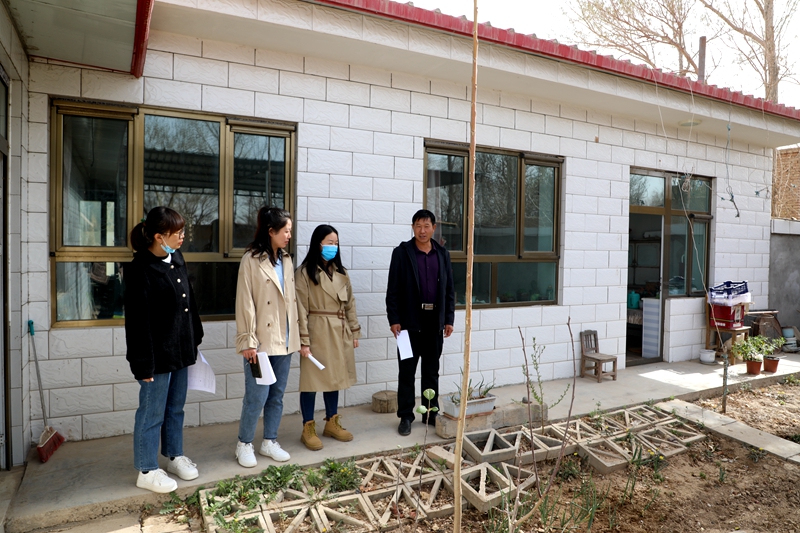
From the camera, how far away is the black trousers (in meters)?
3.90

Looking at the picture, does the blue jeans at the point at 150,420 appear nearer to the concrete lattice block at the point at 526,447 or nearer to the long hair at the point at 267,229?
the long hair at the point at 267,229

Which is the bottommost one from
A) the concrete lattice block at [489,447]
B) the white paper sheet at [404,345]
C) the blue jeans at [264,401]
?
the concrete lattice block at [489,447]

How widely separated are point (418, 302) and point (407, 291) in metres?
0.12

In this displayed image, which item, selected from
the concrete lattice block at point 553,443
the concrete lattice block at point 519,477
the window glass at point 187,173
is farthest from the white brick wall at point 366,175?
the concrete lattice block at point 519,477

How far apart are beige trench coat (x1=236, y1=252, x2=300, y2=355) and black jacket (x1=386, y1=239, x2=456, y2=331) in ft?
2.90

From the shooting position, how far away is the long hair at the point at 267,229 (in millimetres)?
3297

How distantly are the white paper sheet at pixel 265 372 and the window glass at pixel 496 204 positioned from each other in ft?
8.63

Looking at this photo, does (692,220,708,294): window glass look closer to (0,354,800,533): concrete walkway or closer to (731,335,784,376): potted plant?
(731,335,784,376): potted plant

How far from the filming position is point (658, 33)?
40.2 ft

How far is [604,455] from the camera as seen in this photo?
3.65 meters

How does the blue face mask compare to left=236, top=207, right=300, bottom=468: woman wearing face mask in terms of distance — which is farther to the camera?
the blue face mask

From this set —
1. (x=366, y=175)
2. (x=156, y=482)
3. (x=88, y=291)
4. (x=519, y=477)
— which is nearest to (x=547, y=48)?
(x=366, y=175)

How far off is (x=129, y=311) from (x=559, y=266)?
14.0 feet

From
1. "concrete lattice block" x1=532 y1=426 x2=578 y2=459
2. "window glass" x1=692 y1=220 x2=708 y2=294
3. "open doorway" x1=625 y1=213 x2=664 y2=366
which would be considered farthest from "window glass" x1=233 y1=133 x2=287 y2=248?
"window glass" x1=692 y1=220 x2=708 y2=294
